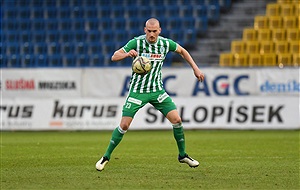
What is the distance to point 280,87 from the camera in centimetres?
2130

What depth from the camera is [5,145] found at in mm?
15836

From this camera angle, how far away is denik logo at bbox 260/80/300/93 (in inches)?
834

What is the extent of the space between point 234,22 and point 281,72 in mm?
7074

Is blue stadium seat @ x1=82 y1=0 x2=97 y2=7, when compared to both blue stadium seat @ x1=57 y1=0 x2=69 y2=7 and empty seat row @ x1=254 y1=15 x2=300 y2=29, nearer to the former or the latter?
blue stadium seat @ x1=57 y1=0 x2=69 y2=7

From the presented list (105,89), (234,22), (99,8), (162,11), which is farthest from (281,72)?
(99,8)

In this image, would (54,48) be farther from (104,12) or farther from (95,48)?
(104,12)

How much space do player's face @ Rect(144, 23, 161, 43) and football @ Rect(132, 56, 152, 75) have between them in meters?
0.31

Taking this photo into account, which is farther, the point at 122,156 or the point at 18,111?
the point at 18,111

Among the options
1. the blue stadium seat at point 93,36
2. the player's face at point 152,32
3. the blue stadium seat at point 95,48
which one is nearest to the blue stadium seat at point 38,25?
the blue stadium seat at point 93,36

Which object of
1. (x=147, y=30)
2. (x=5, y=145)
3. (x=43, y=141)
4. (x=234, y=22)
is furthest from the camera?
(x=234, y=22)

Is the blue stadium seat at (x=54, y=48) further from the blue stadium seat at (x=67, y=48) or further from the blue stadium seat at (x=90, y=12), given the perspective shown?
the blue stadium seat at (x=90, y=12)

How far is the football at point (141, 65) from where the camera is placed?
10.1 metres

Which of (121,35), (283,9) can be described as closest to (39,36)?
(121,35)

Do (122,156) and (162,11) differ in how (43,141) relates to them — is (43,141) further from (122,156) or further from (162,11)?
(162,11)
